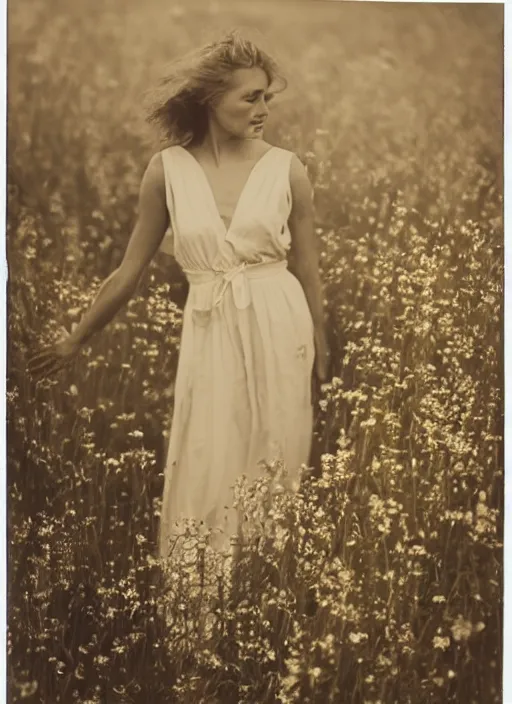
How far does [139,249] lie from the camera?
1.87m

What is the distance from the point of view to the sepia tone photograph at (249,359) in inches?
72.8

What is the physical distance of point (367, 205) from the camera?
1911 millimetres

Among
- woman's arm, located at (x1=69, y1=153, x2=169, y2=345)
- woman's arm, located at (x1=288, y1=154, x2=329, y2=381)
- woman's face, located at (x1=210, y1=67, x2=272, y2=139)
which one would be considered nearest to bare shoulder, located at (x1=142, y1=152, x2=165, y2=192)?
woman's arm, located at (x1=69, y1=153, x2=169, y2=345)

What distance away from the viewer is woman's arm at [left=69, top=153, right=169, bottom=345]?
6.13ft

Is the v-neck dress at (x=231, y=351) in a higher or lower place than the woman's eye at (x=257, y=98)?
lower

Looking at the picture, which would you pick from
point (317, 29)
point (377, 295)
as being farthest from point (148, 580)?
point (317, 29)

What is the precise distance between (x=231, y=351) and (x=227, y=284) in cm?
14

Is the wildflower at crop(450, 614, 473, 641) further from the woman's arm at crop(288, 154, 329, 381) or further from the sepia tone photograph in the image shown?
the woman's arm at crop(288, 154, 329, 381)

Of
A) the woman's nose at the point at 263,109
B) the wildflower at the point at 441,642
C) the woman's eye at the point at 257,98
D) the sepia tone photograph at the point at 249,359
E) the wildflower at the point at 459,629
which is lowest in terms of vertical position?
the wildflower at the point at 441,642

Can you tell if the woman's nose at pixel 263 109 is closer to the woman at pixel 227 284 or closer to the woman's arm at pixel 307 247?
the woman at pixel 227 284

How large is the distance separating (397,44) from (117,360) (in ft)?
3.04

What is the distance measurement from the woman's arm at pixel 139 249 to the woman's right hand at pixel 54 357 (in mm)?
33

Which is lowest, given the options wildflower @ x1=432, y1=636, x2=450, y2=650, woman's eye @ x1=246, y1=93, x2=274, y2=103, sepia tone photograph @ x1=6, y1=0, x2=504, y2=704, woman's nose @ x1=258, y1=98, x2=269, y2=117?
wildflower @ x1=432, y1=636, x2=450, y2=650

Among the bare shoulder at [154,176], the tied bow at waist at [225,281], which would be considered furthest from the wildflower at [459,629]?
the bare shoulder at [154,176]
